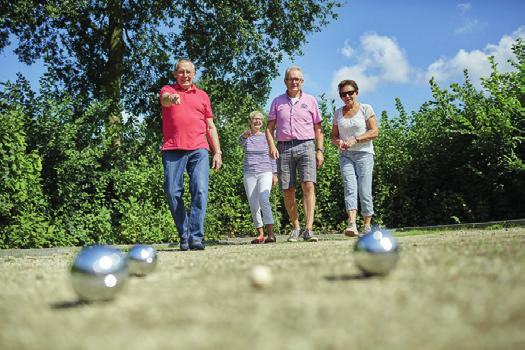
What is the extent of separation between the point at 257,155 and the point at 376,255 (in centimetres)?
529

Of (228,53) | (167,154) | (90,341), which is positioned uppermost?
(228,53)

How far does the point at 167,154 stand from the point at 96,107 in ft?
11.5

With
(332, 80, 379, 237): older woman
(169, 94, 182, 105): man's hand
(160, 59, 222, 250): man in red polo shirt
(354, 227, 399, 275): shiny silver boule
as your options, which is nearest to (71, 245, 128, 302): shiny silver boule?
(354, 227, 399, 275): shiny silver boule

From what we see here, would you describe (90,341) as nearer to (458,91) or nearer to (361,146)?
(361,146)

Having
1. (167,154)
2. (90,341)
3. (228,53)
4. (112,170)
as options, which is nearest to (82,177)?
(112,170)

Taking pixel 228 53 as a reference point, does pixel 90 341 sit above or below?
below

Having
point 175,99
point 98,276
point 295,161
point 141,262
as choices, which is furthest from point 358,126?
point 98,276

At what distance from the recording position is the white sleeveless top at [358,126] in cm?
693

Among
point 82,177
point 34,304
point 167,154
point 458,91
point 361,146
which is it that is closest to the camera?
point 34,304

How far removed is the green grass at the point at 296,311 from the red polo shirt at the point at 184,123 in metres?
3.07

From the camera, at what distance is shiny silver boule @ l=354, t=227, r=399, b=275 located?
2.63 m

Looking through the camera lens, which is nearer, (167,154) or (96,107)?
(167,154)

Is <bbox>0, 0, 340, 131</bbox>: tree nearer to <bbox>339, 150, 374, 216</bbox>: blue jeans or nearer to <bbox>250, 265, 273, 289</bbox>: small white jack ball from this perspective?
<bbox>339, 150, 374, 216</bbox>: blue jeans

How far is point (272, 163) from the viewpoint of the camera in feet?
26.1
